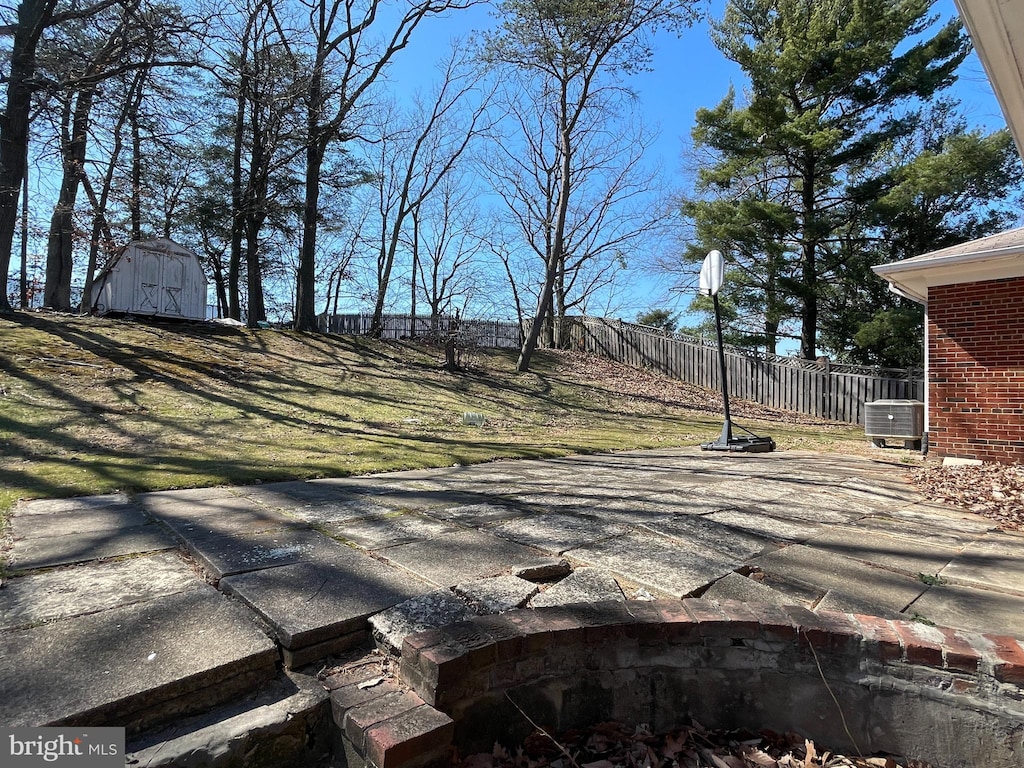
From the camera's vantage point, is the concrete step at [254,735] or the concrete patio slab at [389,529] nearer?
the concrete step at [254,735]

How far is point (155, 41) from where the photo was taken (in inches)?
242

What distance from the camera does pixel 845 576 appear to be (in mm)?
2250

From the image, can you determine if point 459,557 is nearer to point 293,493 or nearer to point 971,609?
point 293,493

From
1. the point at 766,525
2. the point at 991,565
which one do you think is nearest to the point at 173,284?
the point at 766,525

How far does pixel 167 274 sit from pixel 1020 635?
14394 mm

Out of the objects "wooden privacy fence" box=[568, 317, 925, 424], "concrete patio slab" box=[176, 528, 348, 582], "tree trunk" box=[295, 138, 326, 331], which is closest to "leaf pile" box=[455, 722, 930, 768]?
"concrete patio slab" box=[176, 528, 348, 582]

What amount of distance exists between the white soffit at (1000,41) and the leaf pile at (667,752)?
293 cm

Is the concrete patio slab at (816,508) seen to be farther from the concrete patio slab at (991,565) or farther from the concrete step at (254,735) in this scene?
the concrete step at (254,735)

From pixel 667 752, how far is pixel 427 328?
16087mm

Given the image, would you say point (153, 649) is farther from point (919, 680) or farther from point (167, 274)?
point (167, 274)

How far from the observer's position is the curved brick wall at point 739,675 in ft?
5.01

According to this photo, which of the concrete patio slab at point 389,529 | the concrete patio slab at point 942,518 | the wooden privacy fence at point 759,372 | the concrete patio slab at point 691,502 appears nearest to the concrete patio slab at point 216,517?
the concrete patio slab at point 389,529

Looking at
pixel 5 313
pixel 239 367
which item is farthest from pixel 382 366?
pixel 5 313

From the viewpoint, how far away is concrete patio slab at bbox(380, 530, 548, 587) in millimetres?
2113
